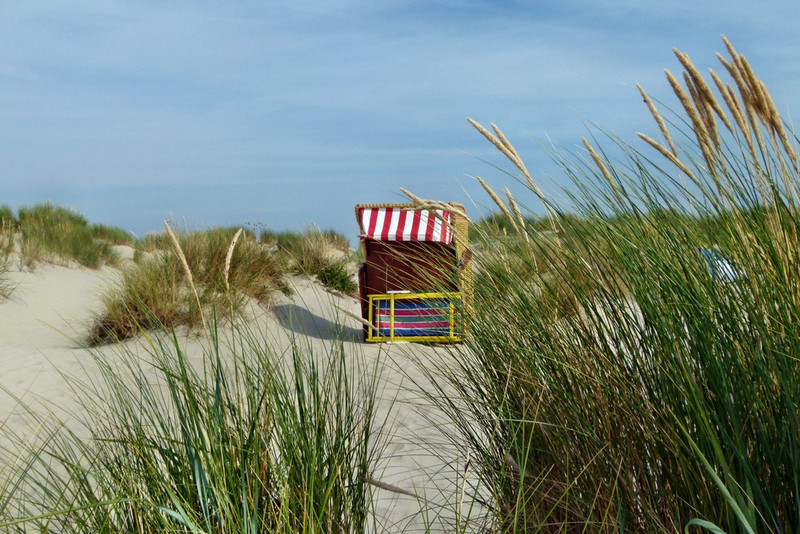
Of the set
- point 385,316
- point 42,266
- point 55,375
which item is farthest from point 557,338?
point 42,266

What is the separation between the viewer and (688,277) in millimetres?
1646

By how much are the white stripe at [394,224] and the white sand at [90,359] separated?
1029 mm

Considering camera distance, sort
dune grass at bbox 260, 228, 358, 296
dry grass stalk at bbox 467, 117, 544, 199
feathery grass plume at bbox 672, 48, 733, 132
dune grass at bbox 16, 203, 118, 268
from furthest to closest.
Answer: dune grass at bbox 16, 203, 118, 268, dune grass at bbox 260, 228, 358, 296, dry grass stalk at bbox 467, 117, 544, 199, feathery grass plume at bbox 672, 48, 733, 132

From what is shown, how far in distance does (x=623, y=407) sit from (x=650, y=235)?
1.47 ft

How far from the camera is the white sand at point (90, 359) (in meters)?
3.07

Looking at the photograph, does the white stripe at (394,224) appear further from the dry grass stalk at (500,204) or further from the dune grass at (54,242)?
the dune grass at (54,242)

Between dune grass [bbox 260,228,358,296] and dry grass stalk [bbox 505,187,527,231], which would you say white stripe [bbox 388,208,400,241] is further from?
dry grass stalk [bbox 505,187,527,231]

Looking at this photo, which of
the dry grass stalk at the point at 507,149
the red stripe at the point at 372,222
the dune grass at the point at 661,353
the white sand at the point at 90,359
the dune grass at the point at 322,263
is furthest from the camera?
the dune grass at the point at 322,263

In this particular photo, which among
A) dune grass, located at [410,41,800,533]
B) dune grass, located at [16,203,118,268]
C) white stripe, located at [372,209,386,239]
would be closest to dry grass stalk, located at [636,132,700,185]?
dune grass, located at [410,41,800,533]

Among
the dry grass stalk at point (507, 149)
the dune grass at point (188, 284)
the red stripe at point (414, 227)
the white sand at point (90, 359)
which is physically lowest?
the white sand at point (90, 359)

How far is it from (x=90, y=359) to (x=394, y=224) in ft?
11.5

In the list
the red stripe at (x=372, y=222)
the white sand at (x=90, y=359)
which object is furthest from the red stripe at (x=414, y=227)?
the white sand at (x=90, y=359)

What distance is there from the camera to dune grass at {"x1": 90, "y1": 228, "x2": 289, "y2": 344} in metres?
7.24

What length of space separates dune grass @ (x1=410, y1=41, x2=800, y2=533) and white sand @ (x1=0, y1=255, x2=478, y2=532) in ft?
1.65
